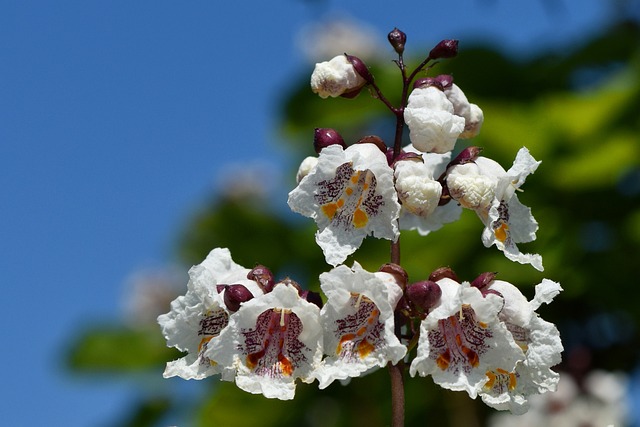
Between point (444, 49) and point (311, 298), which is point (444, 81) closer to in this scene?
point (444, 49)

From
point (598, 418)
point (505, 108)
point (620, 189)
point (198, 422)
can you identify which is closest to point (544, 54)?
point (505, 108)

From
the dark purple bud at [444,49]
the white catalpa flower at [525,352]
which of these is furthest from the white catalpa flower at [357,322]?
the dark purple bud at [444,49]

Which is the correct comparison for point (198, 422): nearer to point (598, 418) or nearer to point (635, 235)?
point (598, 418)

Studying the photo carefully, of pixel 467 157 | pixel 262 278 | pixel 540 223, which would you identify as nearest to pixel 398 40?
pixel 467 157

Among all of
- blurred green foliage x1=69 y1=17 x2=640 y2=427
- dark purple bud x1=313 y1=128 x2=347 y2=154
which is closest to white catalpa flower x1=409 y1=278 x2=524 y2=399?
dark purple bud x1=313 y1=128 x2=347 y2=154

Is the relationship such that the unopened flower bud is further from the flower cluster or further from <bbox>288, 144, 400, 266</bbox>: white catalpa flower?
<bbox>288, 144, 400, 266</bbox>: white catalpa flower

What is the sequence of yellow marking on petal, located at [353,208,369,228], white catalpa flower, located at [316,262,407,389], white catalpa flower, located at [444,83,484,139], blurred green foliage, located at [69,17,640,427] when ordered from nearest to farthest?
white catalpa flower, located at [316,262,407,389]
yellow marking on petal, located at [353,208,369,228]
white catalpa flower, located at [444,83,484,139]
blurred green foliage, located at [69,17,640,427]
